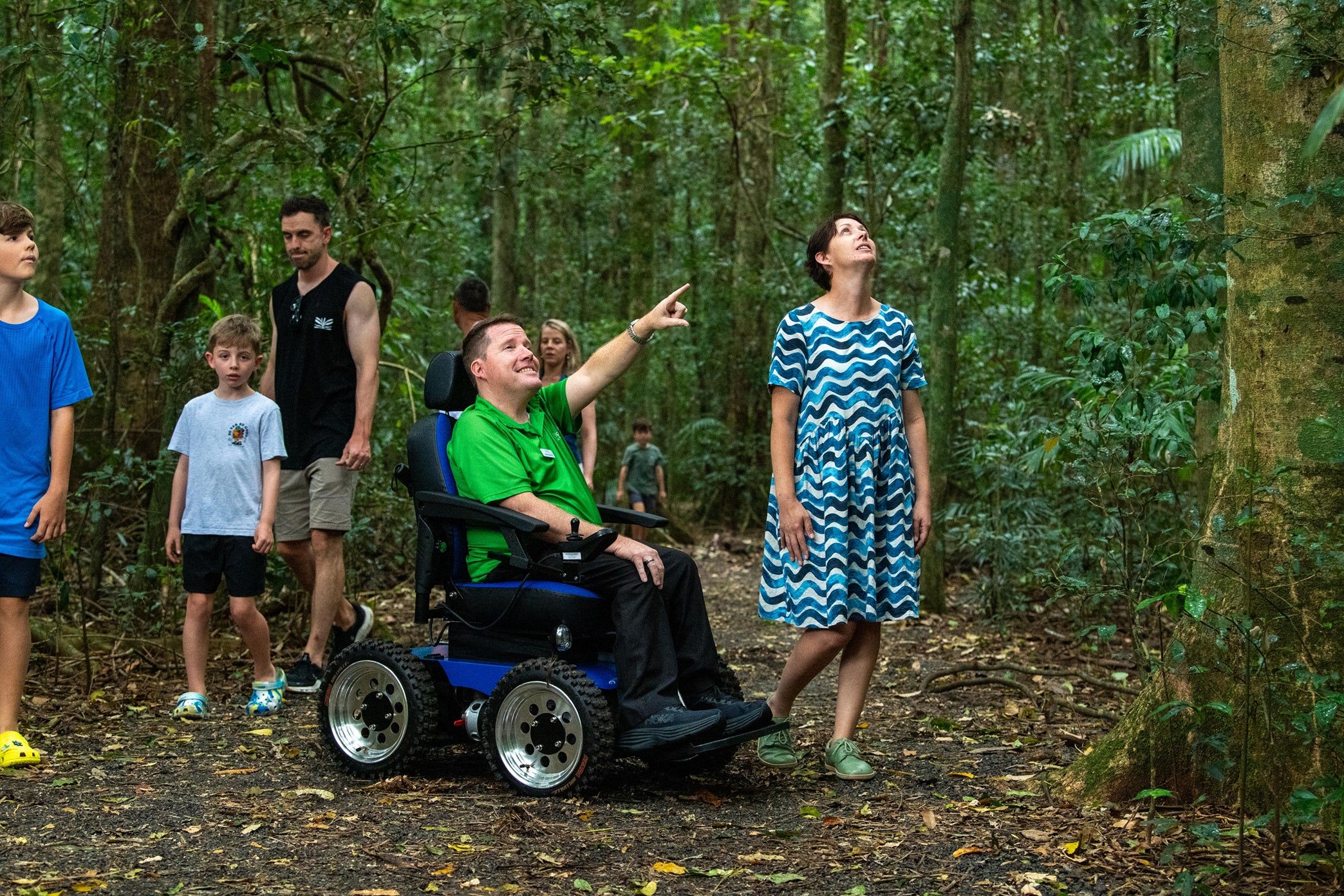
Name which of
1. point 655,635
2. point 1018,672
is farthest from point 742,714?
point 1018,672

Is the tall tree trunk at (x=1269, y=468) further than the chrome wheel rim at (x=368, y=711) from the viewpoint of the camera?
No

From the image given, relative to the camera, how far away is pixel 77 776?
457cm

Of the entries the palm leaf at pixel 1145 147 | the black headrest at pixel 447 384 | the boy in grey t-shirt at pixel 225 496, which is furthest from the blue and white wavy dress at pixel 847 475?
the palm leaf at pixel 1145 147

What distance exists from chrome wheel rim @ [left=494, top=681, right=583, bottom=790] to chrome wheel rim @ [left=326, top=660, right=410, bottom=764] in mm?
435

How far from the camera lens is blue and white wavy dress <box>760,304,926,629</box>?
14.8 feet

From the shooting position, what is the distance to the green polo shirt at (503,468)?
14.9ft

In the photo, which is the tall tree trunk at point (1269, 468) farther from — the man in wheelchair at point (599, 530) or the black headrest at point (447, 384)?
the black headrest at point (447, 384)

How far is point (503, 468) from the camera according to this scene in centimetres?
454

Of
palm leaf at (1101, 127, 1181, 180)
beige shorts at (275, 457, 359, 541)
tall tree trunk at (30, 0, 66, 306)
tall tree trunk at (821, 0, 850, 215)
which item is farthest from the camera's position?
palm leaf at (1101, 127, 1181, 180)

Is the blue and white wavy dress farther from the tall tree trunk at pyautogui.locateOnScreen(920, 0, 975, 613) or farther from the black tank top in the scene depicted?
the tall tree trunk at pyautogui.locateOnScreen(920, 0, 975, 613)

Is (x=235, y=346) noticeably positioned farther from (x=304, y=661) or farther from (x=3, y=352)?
(x=304, y=661)

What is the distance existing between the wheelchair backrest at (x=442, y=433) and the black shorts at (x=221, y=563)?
1.29 metres

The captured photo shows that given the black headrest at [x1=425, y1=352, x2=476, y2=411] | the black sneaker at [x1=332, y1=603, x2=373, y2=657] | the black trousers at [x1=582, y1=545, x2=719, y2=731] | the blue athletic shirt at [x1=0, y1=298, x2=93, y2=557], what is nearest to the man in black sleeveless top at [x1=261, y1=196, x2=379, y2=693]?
the black sneaker at [x1=332, y1=603, x2=373, y2=657]

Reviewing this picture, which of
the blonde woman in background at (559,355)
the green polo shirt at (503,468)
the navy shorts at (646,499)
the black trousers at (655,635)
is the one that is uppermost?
the blonde woman in background at (559,355)
